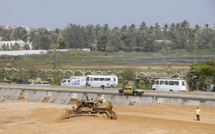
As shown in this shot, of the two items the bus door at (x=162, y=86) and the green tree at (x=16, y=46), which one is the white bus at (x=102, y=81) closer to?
the bus door at (x=162, y=86)

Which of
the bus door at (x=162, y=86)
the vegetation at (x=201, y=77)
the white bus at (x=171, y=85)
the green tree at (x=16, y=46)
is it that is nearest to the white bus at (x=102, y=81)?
the white bus at (x=171, y=85)

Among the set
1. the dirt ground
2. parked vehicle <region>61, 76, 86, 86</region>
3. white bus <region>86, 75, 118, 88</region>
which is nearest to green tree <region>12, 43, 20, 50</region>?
parked vehicle <region>61, 76, 86, 86</region>

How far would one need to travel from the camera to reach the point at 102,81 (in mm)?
61938

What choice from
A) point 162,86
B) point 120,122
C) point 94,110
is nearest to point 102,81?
point 162,86

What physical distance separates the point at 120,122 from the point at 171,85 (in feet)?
78.6

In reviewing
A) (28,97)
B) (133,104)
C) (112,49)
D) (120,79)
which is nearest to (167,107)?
(133,104)

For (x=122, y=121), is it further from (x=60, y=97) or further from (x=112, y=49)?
(x=112, y=49)

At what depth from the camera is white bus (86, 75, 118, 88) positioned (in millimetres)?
61562

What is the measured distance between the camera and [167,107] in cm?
3991

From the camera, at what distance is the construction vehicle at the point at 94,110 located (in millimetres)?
33438

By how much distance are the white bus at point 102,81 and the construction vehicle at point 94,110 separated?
87.5ft

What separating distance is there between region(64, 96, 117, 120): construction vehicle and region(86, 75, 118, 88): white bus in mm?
26656

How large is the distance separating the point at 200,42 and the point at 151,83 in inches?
5188

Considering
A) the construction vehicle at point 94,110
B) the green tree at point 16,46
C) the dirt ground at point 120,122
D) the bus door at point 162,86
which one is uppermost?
the green tree at point 16,46
